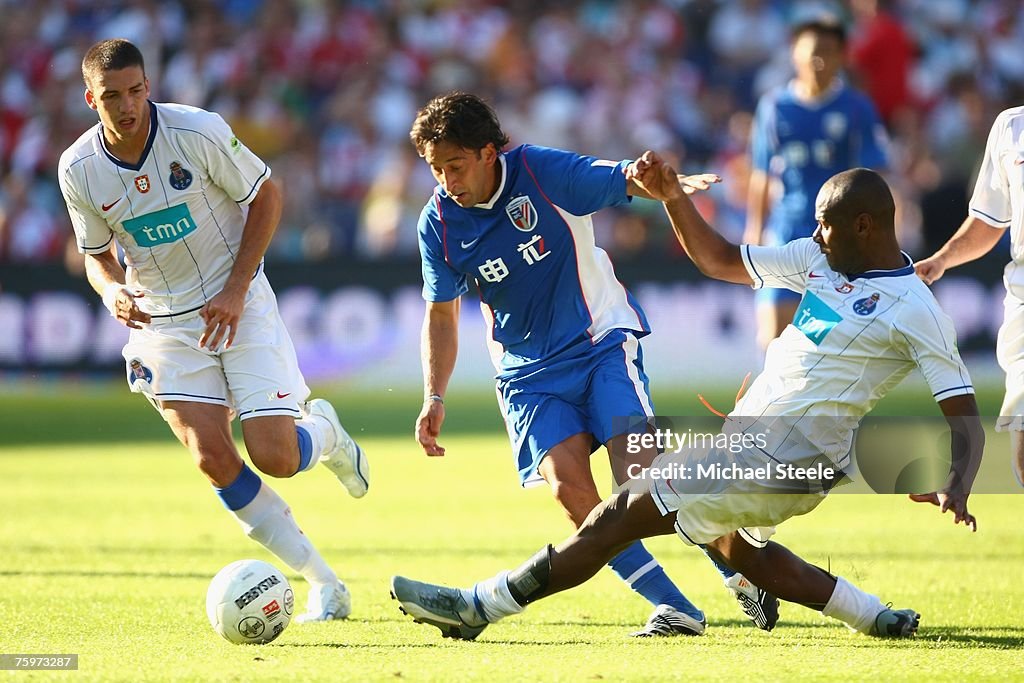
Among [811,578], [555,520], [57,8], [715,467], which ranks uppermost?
[57,8]

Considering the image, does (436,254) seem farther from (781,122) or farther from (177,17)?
(177,17)

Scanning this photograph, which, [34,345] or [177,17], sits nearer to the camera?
[34,345]

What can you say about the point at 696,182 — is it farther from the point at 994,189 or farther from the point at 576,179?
the point at 994,189

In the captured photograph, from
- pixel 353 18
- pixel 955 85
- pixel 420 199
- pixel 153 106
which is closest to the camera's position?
pixel 153 106

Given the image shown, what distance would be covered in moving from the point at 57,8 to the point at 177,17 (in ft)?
5.90

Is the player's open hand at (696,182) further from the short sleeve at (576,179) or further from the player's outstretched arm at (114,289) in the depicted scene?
the player's outstretched arm at (114,289)

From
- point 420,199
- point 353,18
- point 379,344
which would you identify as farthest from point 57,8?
point 379,344

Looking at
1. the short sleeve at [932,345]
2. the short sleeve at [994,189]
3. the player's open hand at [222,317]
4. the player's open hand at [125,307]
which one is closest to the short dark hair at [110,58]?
the player's open hand at [125,307]

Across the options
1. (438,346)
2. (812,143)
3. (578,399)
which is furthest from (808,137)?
(438,346)

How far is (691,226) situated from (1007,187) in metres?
1.64

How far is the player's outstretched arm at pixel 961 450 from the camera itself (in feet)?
15.7

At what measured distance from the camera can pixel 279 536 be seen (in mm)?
6465

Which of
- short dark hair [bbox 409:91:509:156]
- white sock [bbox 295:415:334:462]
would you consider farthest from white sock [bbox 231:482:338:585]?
short dark hair [bbox 409:91:509:156]

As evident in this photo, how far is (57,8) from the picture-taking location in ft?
68.0
